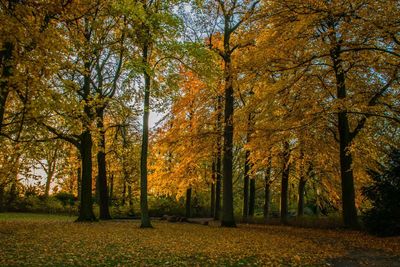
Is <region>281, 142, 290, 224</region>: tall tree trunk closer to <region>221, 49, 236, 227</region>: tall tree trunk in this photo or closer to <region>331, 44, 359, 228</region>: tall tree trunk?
<region>221, 49, 236, 227</region>: tall tree trunk

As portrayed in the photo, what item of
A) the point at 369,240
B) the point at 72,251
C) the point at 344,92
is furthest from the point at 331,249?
the point at 344,92

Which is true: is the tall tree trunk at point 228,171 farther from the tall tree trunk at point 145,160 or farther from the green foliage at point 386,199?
the green foliage at point 386,199

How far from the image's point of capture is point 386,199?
1573 cm

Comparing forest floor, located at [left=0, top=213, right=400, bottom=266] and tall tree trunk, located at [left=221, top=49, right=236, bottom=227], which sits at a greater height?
tall tree trunk, located at [left=221, top=49, right=236, bottom=227]

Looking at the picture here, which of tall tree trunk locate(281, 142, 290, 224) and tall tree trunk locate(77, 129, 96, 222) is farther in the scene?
tall tree trunk locate(281, 142, 290, 224)

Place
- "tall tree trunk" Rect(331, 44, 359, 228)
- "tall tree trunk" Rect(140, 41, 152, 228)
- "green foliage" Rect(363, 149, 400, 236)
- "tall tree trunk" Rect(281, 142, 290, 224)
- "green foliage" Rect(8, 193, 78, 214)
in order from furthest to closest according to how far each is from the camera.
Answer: "green foliage" Rect(8, 193, 78, 214)
"tall tree trunk" Rect(281, 142, 290, 224)
"tall tree trunk" Rect(331, 44, 359, 228)
"tall tree trunk" Rect(140, 41, 152, 228)
"green foliage" Rect(363, 149, 400, 236)

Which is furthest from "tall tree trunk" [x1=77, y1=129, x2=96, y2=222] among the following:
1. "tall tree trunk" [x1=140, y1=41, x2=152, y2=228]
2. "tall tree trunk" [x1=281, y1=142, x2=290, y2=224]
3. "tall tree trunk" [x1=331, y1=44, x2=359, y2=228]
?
"tall tree trunk" [x1=331, y1=44, x2=359, y2=228]

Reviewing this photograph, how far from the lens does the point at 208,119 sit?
25.1m

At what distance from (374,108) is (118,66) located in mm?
14283

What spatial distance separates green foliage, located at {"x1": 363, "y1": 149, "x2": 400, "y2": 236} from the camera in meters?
15.5

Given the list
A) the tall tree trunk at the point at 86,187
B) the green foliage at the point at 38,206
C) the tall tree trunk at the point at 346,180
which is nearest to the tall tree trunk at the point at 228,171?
the tall tree trunk at the point at 346,180

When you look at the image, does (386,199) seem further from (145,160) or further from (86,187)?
(86,187)

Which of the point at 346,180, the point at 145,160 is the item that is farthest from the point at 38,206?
the point at 346,180

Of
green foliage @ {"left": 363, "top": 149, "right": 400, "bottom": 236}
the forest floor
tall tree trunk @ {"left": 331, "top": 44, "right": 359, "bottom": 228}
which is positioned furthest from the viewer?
tall tree trunk @ {"left": 331, "top": 44, "right": 359, "bottom": 228}
